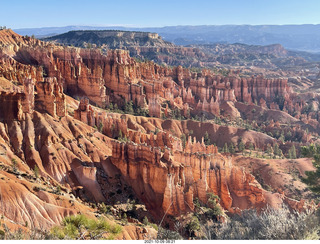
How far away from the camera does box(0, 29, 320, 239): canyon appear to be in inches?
1504

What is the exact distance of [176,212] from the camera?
43531 mm

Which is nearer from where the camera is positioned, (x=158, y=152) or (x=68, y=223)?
(x=68, y=223)

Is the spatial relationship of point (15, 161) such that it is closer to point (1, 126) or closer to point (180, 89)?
point (1, 126)

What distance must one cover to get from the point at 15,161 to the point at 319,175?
32905 mm

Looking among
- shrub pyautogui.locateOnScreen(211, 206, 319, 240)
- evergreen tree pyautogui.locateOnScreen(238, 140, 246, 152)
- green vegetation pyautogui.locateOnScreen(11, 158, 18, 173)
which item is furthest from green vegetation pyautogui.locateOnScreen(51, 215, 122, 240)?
evergreen tree pyautogui.locateOnScreen(238, 140, 246, 152)

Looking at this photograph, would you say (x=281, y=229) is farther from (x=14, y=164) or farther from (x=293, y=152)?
(x=293, y=152)

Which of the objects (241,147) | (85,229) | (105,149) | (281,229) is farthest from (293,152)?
(85,229)

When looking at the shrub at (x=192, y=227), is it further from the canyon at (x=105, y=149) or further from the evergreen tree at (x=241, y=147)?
the evergreen tree at (x=241, y=147)

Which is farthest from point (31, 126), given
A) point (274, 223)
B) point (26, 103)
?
point (274, 223)

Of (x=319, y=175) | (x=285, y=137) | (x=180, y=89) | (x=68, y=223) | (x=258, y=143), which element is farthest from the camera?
(x=180, y=89)

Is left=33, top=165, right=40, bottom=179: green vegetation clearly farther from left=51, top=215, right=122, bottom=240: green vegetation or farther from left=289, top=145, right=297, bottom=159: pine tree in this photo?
left=289, top=145, right=297, bottom=159: pine tree

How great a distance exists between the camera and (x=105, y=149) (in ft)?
177

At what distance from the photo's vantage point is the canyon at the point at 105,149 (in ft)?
125

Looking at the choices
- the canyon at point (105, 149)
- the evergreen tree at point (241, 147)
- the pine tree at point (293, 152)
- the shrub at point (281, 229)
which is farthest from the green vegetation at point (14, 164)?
the pine tree at point (293, 152)
